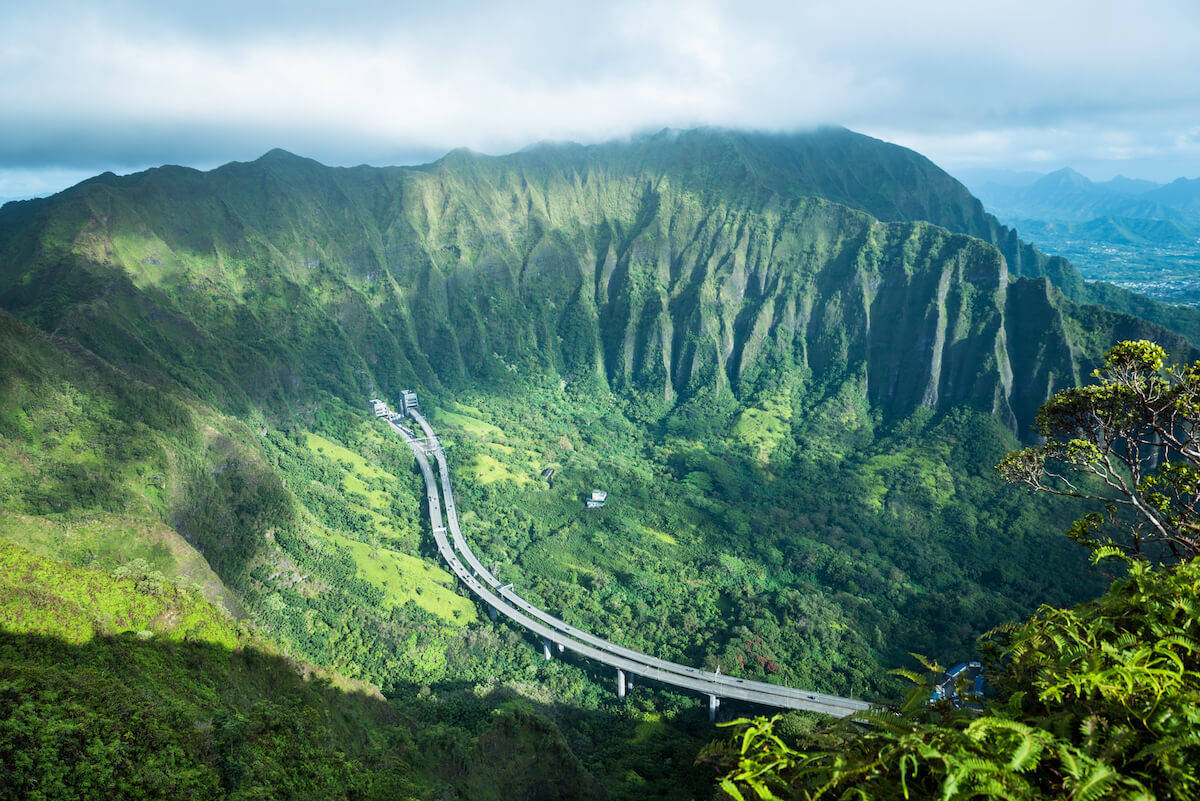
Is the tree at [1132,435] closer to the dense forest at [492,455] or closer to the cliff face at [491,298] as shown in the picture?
the dense forest at [492,455]

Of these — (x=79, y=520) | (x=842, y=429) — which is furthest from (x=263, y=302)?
(x=842, y=429)

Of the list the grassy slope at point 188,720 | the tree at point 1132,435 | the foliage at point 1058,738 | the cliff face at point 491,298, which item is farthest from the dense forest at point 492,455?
the tree at point 1132,435

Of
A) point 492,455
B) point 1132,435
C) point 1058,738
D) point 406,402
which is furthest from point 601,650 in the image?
point 406,402

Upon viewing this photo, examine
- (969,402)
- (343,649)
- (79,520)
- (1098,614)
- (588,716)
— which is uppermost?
(1098,614)

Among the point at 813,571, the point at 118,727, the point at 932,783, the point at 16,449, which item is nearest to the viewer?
the point at 932,783

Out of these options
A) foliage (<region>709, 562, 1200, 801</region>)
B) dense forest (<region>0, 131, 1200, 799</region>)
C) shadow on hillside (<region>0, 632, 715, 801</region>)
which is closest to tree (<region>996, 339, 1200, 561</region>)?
foliage (<region>709, 562, 1200, 801</region>)

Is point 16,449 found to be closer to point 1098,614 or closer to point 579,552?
point 579,552
